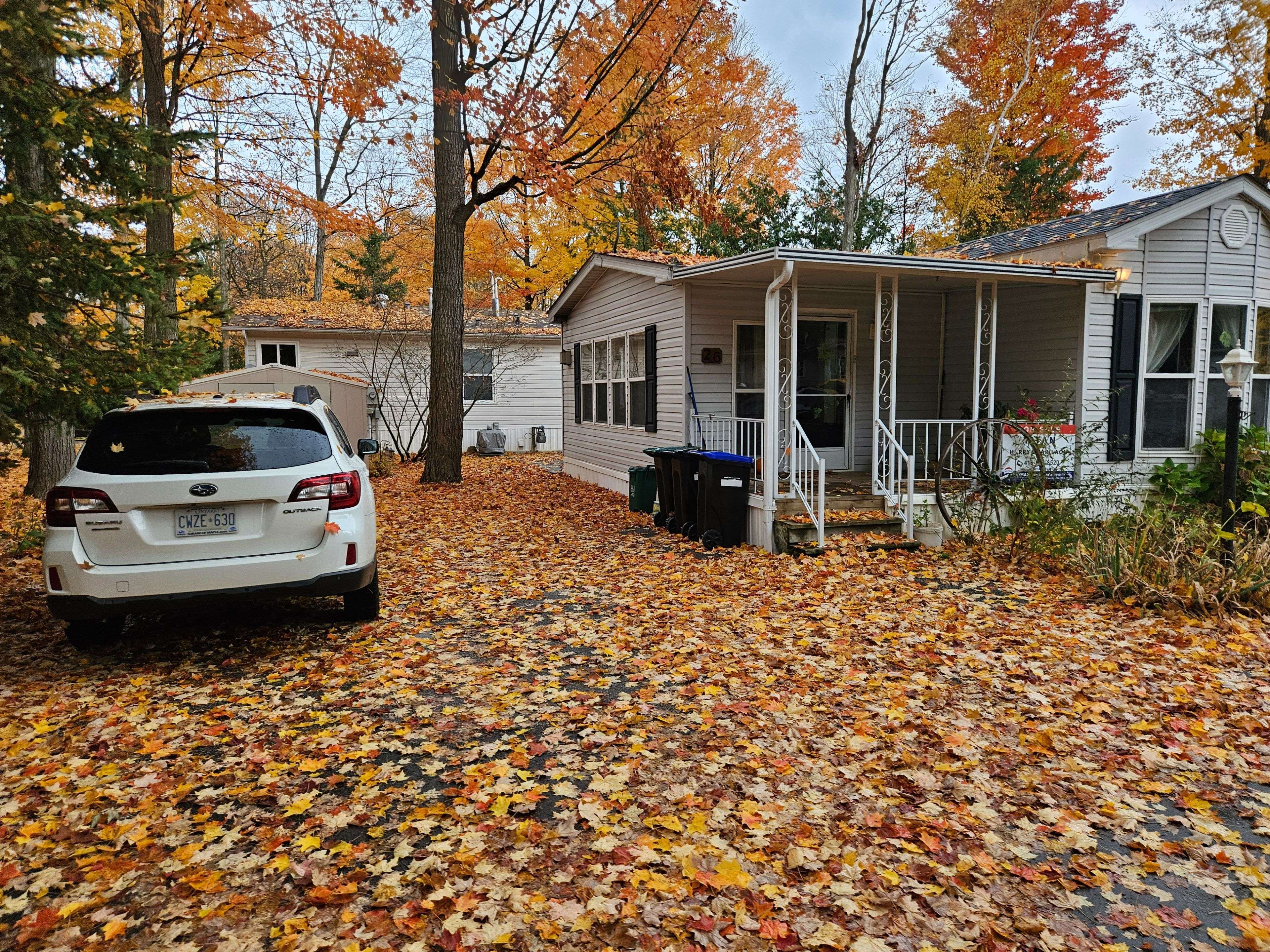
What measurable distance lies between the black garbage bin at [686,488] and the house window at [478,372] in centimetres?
1434

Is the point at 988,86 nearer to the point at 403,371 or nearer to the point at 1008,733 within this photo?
the point at 403,371

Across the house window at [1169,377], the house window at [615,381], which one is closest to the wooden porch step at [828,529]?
the house window at [615,381]

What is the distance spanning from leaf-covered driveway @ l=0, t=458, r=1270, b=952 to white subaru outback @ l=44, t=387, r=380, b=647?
589 millimetres

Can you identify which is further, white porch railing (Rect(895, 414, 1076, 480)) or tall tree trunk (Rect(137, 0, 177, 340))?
tall tree trunk (Rect(137, 0, 177, 340))

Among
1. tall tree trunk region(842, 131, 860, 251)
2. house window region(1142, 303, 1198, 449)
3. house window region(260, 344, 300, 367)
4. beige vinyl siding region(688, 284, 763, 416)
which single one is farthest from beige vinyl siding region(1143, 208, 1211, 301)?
house window region(260, 344, 300, 367)

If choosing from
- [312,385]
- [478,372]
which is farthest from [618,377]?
[478,372]

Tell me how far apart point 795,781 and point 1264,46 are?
22577mm

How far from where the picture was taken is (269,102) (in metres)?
15.5

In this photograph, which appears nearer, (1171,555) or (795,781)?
(795,781)

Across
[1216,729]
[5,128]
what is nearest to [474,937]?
[1216,729]

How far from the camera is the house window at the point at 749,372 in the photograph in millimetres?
10711

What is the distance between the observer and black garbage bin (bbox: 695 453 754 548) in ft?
27.8

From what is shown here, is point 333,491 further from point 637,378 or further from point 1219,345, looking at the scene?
point 1219,345

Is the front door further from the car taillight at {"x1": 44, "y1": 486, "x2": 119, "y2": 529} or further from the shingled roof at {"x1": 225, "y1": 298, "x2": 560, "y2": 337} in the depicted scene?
the shingled roof at {"x1": 225, "y1": 298, "x2": 560, "y2": 337}
